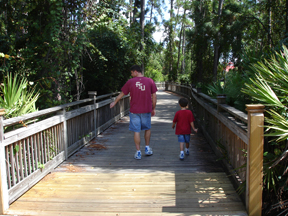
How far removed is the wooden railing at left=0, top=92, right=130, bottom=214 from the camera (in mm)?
3684

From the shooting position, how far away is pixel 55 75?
6.93 metres

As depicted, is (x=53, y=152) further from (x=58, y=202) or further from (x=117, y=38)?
(x=117, y=38)

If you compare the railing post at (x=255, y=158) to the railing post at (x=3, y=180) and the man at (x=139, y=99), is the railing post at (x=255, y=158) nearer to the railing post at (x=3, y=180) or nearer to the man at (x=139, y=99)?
the man at (x=139, y=99)

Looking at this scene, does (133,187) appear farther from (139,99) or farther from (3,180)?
(139,99)

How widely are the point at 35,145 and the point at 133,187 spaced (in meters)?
1.64

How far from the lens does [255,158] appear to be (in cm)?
326

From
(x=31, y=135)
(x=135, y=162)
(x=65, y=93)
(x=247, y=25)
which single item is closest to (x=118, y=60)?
(x=65, y=93)

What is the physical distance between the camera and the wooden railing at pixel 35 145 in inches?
145

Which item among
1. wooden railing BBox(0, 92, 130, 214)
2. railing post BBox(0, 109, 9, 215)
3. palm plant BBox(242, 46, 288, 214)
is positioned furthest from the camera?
wooden railing BBox(0, 92, 130, 214)

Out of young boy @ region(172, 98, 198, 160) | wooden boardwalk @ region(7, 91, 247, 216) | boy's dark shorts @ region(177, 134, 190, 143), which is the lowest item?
wooden boardwalk @ region(7, 91, 247, 216)

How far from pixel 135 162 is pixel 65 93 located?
317cm

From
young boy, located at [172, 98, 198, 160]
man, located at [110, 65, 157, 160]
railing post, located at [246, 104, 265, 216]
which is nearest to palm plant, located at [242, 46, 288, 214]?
railing post, located at [246, 104, 265, 216]

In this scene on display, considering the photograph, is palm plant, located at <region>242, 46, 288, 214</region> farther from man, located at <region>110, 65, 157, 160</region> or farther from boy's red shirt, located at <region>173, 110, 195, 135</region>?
man, located at <region>110, 65, 157, 160</region>

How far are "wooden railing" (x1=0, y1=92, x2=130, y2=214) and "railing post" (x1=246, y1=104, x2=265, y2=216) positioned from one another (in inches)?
115
